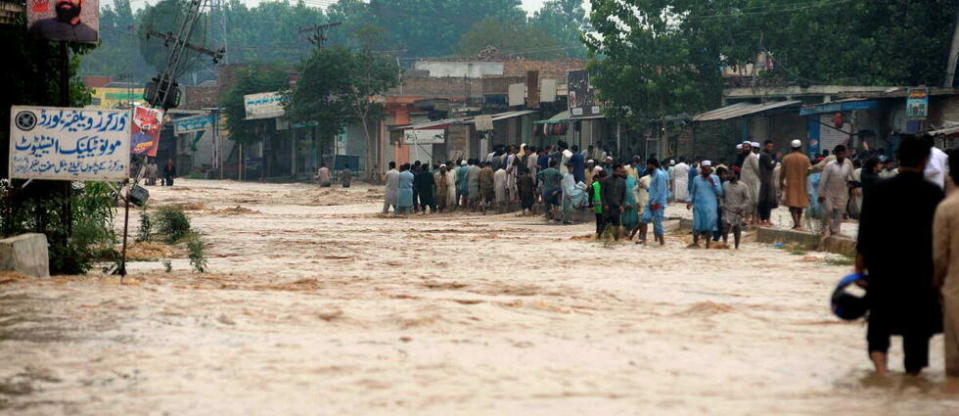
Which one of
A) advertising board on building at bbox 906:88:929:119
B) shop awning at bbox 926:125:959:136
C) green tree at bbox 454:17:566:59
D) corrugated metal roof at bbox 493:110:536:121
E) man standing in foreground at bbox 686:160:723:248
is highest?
green tree at bbox 454:17:566:59

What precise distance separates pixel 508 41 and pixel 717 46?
5957 cm

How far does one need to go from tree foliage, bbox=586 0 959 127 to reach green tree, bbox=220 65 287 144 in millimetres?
28351

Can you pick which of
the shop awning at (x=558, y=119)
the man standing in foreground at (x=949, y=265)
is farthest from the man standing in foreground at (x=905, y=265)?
the shop awning at (x=558, y=119)

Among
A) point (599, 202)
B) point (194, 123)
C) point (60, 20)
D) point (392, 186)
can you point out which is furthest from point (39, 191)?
point (194, 123)

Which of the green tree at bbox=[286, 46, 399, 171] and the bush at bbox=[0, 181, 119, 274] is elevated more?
the green tree at bbox=[286, 46, 399, 171]

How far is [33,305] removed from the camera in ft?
37.0

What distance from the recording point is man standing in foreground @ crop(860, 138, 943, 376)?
794cm

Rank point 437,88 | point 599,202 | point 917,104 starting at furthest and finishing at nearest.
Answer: point 437,88, point 917,104, point 599,202

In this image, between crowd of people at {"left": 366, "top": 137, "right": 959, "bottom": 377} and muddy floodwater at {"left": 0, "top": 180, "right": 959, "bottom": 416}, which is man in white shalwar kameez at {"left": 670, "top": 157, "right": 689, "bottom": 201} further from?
muddy floodwater at {"left": 0, "top": 180, "right": 959, "bottom": 416}

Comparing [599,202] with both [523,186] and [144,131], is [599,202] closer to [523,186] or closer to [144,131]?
[523,186]

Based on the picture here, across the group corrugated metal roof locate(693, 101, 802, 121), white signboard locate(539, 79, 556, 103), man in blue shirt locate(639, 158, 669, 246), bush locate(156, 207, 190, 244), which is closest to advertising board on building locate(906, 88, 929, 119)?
corrugated metal roof locate(693, 101, 802, 121)

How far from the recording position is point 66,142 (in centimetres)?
1381

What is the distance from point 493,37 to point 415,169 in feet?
218

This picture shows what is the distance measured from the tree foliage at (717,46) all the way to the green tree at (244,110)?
28.4 metres
